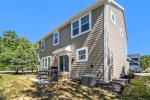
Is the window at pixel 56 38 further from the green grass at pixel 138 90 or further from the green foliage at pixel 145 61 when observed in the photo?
the green foliage at pixel 145 61

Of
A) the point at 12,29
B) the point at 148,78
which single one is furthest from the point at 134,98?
the point at 12,29

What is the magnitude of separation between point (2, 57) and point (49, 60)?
982 cm

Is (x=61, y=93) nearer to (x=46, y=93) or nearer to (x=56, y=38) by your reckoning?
(x=46, y=93)

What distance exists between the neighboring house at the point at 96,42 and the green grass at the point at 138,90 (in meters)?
1.96

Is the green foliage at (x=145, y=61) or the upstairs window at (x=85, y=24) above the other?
the upstairs window at (x=85, y=24)

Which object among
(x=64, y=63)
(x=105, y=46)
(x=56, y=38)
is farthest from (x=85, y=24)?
(x=56, y=38)

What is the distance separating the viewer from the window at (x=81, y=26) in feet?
59.9

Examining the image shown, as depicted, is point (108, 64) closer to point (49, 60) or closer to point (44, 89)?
point (44, 89)

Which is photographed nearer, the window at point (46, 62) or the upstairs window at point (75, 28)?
the upstairs window at point (75, 28)

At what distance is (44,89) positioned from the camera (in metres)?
13.2

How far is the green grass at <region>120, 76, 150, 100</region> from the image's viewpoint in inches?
499

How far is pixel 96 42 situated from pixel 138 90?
4891 mm

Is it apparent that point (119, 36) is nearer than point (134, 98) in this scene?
No

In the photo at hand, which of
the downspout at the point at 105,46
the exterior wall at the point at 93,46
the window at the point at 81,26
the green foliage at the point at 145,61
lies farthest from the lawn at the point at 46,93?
the green foliage at the point at 145,61
